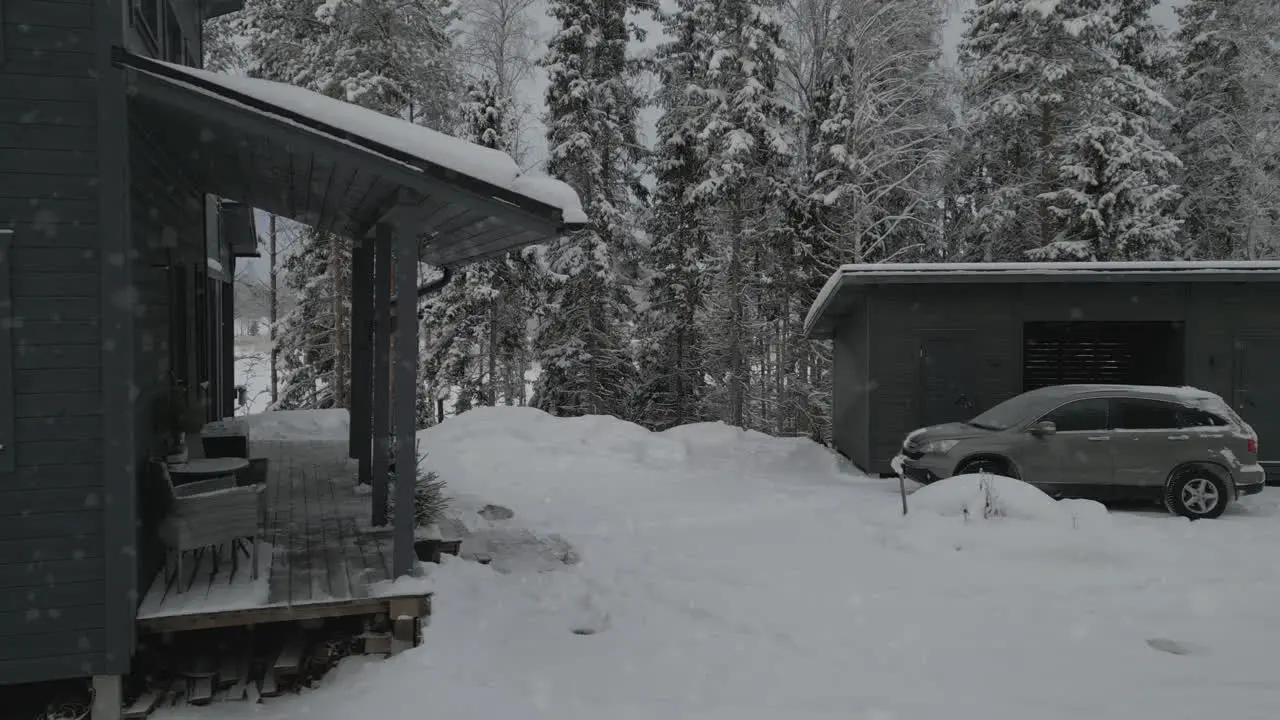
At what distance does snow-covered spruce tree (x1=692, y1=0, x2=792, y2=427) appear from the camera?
62.6 feet

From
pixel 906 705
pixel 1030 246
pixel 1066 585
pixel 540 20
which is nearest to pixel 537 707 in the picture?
pixel 906 705

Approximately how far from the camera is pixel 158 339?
247 inches

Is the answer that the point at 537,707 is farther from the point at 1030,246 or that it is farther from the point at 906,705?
the point at 1030,246

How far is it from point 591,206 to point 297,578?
15.3 metres

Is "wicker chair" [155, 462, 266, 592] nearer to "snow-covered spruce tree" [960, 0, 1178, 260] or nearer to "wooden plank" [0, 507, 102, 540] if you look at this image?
"wooden plank" [0, 507, 102, 540]

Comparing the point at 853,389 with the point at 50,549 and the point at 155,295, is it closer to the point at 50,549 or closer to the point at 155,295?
the point at 155,295

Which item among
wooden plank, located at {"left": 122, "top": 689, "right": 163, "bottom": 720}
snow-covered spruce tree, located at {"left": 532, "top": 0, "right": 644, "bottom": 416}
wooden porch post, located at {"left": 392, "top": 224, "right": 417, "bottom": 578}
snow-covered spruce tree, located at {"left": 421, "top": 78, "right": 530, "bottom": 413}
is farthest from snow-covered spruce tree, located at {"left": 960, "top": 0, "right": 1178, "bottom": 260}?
wooden plank, located at {"left": 122, "top": 689, "right": 163, "bottom": 720}

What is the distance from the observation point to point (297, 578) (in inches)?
222

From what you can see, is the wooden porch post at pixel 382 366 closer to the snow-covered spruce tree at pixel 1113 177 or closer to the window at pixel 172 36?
the window at pixel 172 36

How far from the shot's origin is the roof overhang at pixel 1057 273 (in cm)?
1170

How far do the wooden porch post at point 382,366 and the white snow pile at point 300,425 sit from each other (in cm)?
643

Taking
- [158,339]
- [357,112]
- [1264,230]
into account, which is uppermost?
[1264,230]

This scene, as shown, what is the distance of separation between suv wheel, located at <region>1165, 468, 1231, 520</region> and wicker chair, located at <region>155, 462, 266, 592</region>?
1004cm

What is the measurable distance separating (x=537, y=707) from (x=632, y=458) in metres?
8.62
